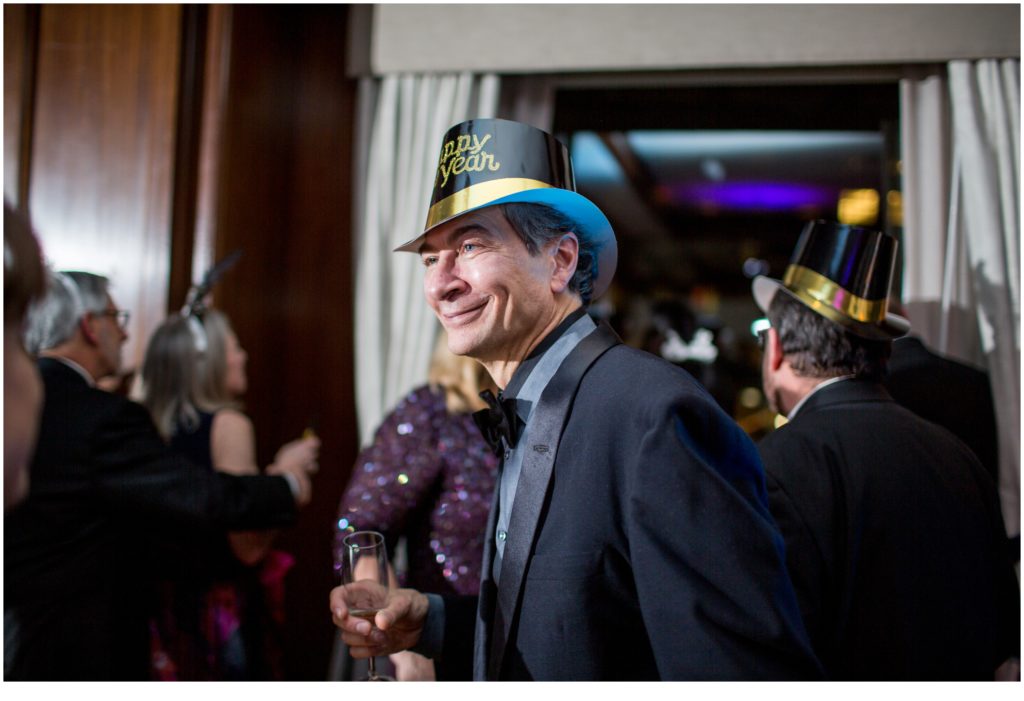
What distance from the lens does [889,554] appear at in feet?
4.65

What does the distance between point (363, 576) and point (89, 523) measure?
0.88m

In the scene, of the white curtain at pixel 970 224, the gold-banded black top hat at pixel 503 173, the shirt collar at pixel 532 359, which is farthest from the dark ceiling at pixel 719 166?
the shirt collar at pixel 532 359

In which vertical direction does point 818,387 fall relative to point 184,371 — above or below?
above

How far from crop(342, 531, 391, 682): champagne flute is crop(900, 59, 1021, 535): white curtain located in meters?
1.93

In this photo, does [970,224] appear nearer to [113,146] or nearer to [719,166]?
[113,146]

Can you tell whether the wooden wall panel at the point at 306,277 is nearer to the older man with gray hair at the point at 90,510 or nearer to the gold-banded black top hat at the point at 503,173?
the older man with gray hair at the point at 90,510

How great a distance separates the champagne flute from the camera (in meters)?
1.17

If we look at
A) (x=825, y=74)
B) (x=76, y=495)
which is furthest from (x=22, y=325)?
(x=825, y=74)

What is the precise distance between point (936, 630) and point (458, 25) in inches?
85.0

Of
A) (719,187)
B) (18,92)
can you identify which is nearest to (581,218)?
(18,92)

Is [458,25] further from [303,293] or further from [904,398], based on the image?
[904,398]

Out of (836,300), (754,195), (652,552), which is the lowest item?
(652,552)

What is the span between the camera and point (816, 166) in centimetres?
498

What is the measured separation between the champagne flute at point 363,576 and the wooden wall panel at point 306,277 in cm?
178
